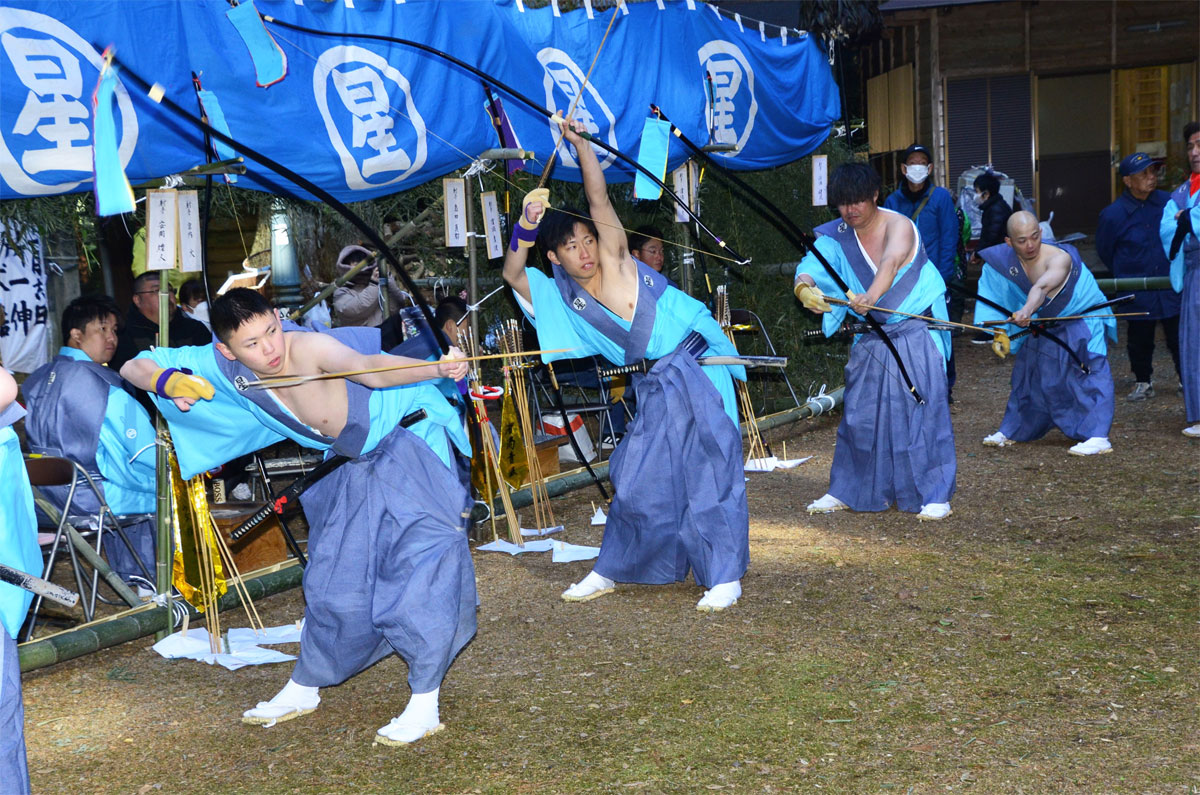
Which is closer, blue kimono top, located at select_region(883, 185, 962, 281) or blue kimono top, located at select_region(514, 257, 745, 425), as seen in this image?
blue kimono top, located at select_region(514, 257, 745, 425)

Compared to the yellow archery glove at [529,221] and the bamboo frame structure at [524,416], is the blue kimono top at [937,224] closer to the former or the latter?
the bamboo frame structure at [524,416]

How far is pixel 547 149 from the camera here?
19.0ft

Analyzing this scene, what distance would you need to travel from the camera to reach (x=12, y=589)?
230cm

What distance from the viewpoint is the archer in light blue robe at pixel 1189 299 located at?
6707 mm

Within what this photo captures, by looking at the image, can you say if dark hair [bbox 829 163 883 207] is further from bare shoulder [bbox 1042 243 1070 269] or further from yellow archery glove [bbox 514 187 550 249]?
bare shoulder [bbox 1042 243 1070 269]

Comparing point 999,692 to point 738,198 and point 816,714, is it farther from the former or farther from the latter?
point 738,198

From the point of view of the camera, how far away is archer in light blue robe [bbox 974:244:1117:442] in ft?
21.9

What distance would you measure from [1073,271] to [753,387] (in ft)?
8.73

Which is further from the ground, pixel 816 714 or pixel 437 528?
pixel 437 528

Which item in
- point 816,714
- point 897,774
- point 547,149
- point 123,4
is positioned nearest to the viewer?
point 897,774

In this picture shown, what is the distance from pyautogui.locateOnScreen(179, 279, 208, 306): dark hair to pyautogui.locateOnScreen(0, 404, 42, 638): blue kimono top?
4.39m

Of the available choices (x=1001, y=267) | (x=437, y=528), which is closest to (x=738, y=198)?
(x=1001, y=267)

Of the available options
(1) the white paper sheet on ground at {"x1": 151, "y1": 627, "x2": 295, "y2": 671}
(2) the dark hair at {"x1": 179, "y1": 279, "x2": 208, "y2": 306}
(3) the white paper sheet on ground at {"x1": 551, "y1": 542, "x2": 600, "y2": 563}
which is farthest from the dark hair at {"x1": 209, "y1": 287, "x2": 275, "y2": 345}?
(2) the dark hair at {"x1": 179, "y1": 279, "x2": 208, "y2": 306}

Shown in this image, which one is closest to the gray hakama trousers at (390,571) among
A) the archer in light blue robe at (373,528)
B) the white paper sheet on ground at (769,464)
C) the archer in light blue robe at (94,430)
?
the archer in light blue robe at (373,528)
